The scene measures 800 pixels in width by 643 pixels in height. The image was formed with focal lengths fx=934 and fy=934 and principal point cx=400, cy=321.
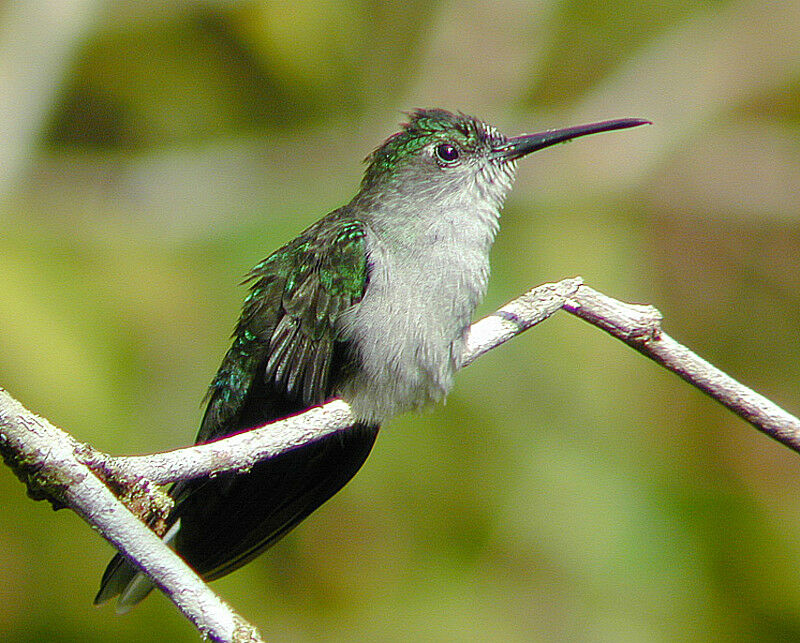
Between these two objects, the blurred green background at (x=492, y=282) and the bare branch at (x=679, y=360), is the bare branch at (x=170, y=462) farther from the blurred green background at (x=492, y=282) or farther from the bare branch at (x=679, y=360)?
the blurred green background at (x=492, y=282)

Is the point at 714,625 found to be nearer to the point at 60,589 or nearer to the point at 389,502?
the point at 389,502

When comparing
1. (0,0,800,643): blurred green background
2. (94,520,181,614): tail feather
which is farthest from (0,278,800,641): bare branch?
(0,0,800,643): blurred green background

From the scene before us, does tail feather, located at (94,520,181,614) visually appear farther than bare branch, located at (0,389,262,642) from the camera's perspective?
Yes

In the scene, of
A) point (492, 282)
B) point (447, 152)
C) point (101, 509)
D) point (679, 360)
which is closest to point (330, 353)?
point (447, 152)

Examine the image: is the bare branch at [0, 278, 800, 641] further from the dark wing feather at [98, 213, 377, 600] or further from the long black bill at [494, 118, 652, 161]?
the long black bill at [494, 118, 652, 161]

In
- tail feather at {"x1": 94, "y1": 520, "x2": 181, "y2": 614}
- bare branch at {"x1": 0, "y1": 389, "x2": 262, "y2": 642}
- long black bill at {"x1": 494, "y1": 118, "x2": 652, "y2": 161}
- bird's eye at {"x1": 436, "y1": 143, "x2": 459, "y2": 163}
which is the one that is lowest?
tail feather at {"x1": 94, "y1": 520, "x2": 181, "y2": 614}

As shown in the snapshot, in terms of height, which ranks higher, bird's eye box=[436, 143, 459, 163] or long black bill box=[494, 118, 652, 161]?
long black bill box=[494, 118, 652, 161]

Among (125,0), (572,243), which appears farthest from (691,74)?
(125,0)
